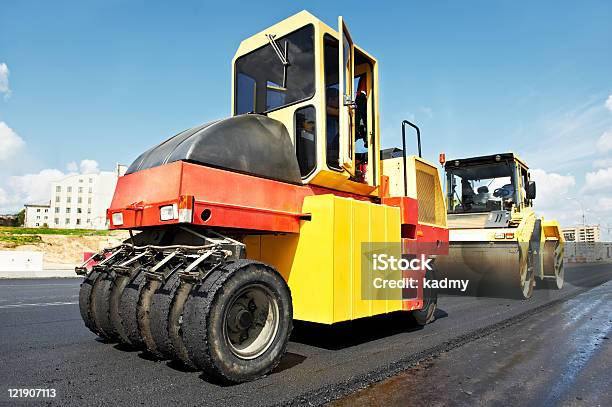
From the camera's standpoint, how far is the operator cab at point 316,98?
441cm

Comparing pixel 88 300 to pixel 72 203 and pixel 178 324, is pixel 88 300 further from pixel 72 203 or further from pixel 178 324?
pixel 72 203

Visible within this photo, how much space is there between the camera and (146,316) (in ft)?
11.1

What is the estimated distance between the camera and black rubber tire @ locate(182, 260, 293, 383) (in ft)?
9.71

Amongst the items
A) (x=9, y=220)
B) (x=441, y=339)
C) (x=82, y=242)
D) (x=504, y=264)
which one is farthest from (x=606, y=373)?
(x=9, y=220)

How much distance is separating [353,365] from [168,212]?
2.03m

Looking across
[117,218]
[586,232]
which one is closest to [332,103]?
[117,218]

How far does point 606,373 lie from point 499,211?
18.8 ft

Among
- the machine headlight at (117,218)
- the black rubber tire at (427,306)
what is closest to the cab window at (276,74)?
the machine headlight at (117,218)

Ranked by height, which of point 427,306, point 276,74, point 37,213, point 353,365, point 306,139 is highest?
point 37,213

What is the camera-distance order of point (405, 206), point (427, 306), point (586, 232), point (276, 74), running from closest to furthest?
point (276, 74) < point (405, 206) < point (427, 306) < point (586, 232)

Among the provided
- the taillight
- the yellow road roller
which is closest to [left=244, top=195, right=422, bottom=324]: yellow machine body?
Answer: the taillight

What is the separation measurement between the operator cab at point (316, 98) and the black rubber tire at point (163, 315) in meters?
1.71

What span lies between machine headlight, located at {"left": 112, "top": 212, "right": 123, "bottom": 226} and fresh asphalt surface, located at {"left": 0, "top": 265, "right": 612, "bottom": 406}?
1.20 m

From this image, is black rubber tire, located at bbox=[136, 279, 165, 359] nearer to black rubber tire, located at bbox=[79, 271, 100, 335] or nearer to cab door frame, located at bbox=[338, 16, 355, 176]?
black rubber tire, located at bbox=[79, 271, 100, 335]
